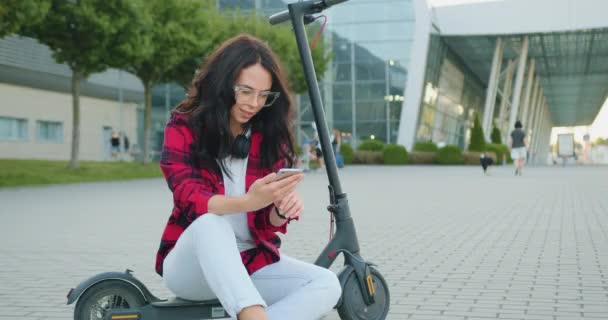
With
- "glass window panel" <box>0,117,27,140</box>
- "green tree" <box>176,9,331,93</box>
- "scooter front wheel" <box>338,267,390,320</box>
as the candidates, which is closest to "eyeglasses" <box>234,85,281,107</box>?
"scooter front wheel" <box>338,267,390,320</box>

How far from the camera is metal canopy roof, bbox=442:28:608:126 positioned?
154 ft

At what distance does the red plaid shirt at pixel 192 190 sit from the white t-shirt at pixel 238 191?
0.02m

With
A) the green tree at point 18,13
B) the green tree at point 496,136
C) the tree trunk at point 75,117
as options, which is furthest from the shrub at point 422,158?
the green tree at point 18,13

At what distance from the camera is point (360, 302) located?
3.54 metres

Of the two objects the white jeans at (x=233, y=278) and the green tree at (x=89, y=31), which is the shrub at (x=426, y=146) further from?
the white jeans at (x=233, y=278)

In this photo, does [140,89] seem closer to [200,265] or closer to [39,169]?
[39,169]

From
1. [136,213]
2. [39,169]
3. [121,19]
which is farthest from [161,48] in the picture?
[136,213]

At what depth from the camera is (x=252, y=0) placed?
142 feet

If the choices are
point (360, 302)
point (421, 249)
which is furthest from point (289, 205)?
point (421, 249)

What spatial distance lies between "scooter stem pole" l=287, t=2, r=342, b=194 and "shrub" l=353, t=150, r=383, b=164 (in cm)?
3657

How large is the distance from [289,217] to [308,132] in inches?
1594

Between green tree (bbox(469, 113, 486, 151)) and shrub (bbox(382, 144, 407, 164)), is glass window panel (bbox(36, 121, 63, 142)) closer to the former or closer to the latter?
shrub (bbox(382, 144, 407, 164))

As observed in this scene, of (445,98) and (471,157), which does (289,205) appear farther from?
(445,98)

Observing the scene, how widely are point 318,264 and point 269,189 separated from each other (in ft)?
3.04
